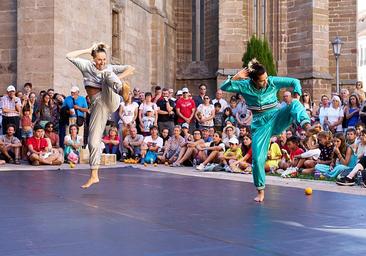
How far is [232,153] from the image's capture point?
1326 cm

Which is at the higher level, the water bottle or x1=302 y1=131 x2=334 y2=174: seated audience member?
x1=302 y1=131 x2=334 y2=174: seated audience member

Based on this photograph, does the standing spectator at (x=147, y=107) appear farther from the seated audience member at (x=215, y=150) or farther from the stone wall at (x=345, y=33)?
the stone wall at (x=345, y=33)

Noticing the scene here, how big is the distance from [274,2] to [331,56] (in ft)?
11.6

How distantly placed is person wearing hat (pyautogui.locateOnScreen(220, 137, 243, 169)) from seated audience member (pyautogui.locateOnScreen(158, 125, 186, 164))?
1758 mm

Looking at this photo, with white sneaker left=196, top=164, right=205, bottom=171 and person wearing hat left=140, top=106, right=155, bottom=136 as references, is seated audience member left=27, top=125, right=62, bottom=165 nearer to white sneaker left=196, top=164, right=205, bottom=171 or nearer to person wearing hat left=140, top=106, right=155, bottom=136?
person wearing hat left=140, top=106, right=155, bottom=136

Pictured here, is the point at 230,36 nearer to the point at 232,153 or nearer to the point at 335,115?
the point at 335,115

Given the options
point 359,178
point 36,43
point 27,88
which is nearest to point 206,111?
point 27,88

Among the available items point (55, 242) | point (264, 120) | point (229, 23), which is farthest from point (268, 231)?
point (229, 23)

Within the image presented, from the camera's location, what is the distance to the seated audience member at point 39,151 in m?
14.0

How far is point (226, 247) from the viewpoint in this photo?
14.7ft

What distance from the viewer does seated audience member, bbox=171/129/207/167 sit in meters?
14.3

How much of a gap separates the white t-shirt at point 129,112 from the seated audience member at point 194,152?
1.79 meters

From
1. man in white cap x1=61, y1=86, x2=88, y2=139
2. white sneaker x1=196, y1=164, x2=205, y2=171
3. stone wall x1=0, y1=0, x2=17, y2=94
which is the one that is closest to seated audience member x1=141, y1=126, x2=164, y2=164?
man in white cap x1=61, y1=86, x2=88, y2=139

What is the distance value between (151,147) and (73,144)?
2.03 meters
